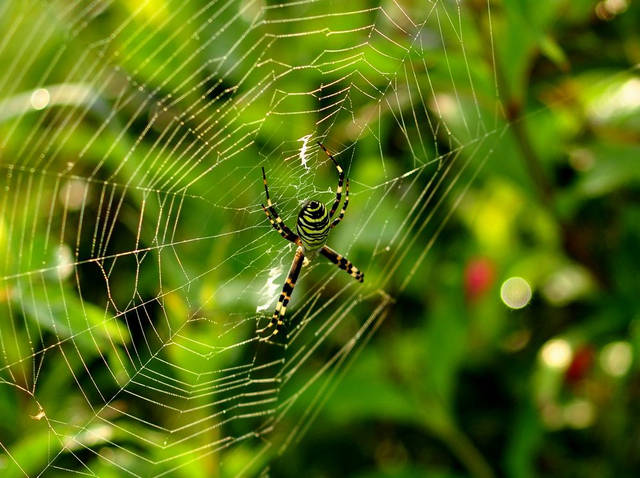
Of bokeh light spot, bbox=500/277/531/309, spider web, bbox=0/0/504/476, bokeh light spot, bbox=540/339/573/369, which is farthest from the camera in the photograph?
bokeh light spot, bbox=500/277/531/309

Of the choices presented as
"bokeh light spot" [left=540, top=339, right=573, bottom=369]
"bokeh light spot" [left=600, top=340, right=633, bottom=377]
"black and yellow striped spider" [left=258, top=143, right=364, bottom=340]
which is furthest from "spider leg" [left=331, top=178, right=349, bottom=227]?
"bokeh light spot" [left=600, top=340, right=633, bottom=377]

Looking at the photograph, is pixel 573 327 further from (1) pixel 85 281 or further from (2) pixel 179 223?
(1) pixel 85 281

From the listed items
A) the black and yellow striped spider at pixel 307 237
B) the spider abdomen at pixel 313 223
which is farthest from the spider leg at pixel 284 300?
the spider abdomen at pixel 313 223

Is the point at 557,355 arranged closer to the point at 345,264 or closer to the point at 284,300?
the point at 345,264

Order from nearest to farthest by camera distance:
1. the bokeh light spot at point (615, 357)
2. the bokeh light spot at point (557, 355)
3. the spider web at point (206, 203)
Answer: the spider web at point (206, 203) → the bokeh light spot at point (557, 355) → the bokeh light spot at point (615, 357)

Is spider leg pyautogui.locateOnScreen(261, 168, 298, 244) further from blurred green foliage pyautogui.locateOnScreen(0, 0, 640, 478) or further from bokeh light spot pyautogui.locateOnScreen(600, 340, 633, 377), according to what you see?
bokeh light spot pyautogui.locateOnScreen(600, 340, 633, 377)

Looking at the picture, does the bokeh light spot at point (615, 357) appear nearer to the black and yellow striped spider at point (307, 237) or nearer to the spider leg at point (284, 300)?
the black and yellow striped spider at point (307, 237)

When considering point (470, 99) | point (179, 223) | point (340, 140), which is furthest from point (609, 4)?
point (179, 223)
